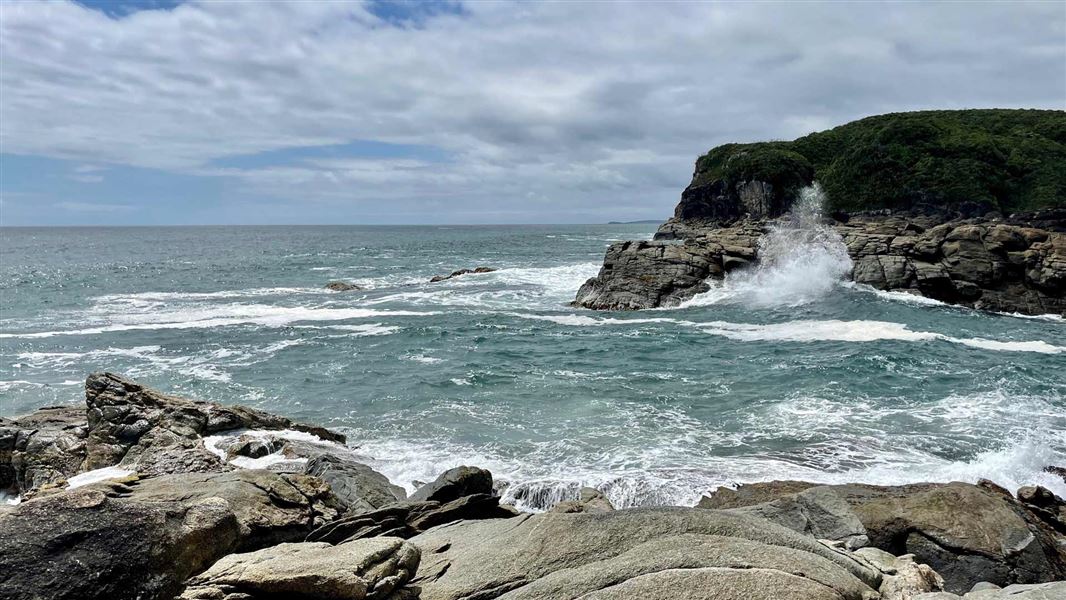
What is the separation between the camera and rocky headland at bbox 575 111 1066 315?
36938mm

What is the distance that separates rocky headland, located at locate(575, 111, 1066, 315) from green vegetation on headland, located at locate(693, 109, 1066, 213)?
0.16 m

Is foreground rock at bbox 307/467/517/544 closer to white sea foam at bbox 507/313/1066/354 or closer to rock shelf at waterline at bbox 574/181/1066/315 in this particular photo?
white sea foam at bbox 507/313/1066/354

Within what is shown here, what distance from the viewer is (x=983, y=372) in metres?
21.8

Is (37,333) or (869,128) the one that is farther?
(869,128)

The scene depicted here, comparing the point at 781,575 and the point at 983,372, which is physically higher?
the point at 781,575

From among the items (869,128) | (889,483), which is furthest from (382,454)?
(869,128)

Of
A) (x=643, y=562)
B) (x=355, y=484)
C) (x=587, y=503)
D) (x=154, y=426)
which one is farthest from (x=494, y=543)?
(x=154, y=426)

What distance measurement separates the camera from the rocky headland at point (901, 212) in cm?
3694

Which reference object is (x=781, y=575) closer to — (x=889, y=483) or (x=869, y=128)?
(x=889, y=483)

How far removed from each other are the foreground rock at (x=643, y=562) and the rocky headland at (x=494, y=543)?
0.06ft

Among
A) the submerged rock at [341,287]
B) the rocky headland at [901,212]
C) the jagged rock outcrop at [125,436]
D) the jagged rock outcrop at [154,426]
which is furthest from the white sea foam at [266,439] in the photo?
the submerged rock at [341,287]

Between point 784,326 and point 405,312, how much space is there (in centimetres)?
2118

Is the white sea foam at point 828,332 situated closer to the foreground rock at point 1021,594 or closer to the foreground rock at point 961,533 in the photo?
the foreground rock at point 961,533

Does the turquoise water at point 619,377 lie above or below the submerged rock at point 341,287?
below
